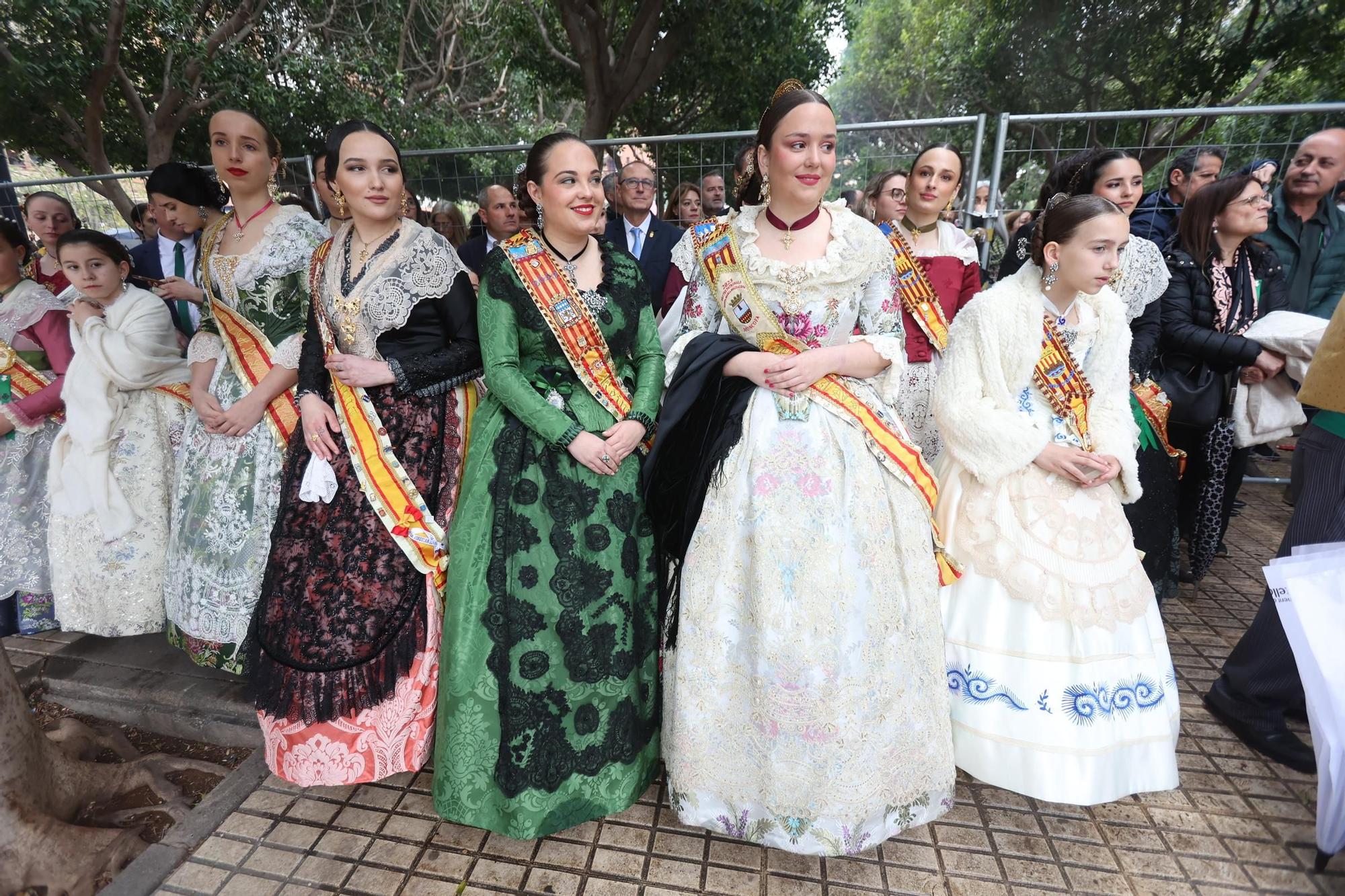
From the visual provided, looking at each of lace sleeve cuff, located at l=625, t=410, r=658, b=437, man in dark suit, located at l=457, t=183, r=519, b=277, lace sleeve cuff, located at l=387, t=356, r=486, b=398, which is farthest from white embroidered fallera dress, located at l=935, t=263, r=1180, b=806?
man in dark suit, located at l=457, t=183, r=519, b=277

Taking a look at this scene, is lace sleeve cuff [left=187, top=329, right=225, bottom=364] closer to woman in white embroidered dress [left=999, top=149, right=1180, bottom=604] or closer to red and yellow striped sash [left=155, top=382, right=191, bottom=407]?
red and yellow striped sash [left=155, top=382, right=191, bottom=407]

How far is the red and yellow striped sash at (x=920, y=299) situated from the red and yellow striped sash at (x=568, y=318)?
184 centimetres

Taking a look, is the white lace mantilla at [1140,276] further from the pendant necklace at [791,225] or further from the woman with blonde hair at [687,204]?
the woman with blonde hair at [687,204]

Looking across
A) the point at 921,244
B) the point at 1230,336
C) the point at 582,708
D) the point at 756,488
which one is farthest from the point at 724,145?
the point at 582,708

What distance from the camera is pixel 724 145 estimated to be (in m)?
4.83

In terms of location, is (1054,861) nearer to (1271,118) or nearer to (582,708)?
(582,708)

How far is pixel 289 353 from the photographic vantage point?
2641 mm

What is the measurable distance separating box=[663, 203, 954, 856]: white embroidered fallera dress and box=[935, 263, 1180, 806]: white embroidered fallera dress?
27cm

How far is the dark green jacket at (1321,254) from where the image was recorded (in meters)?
3.80

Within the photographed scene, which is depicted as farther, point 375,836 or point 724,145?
point 724,145

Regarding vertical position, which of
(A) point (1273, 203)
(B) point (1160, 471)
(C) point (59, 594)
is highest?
(A) point (1273, 203)

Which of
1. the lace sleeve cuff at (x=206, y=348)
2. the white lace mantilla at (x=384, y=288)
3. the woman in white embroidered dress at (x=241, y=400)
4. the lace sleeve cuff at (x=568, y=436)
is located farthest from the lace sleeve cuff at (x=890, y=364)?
the lace sleeve cuff at (x=206, y=348)

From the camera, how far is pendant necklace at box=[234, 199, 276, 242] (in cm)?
273

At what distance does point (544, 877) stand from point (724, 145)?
449cm
